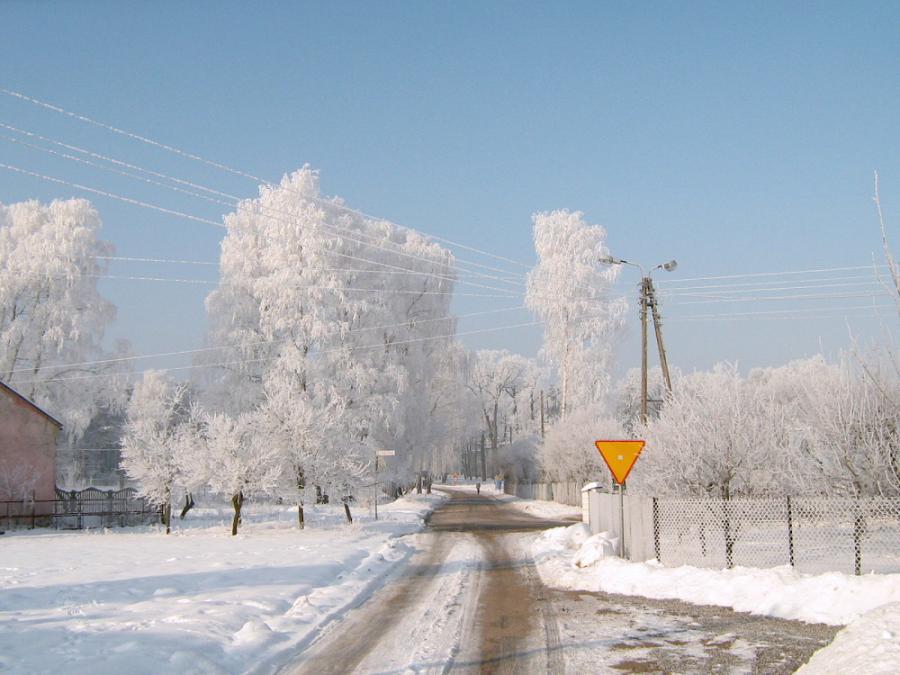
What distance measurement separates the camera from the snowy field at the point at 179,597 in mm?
9141

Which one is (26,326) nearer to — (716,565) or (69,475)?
(69,475)

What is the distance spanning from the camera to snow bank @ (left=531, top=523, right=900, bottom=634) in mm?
10781

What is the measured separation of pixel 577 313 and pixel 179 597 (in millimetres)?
38781

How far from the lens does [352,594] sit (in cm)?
1438

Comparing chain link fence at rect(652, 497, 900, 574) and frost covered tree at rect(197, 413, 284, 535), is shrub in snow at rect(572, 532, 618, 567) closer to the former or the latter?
chain link fence at rect(652, 497, 900, 574)

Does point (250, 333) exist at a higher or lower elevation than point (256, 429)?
higher

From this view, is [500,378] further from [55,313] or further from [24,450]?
[24,450]

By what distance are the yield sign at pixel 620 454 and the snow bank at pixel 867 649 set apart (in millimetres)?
9244

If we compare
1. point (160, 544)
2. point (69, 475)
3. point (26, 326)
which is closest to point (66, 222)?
point (26, 326)

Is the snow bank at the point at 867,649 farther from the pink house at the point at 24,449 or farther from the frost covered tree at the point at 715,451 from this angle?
the pink house at the point at 24,449

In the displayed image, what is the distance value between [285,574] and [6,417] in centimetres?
2501

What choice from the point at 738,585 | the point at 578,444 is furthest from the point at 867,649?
the point at 578,444

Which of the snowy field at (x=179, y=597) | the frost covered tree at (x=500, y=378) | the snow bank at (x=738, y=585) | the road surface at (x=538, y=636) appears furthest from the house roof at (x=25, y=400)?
the frost covered tree at (x=500, y=378)

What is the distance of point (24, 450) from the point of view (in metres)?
36.0
